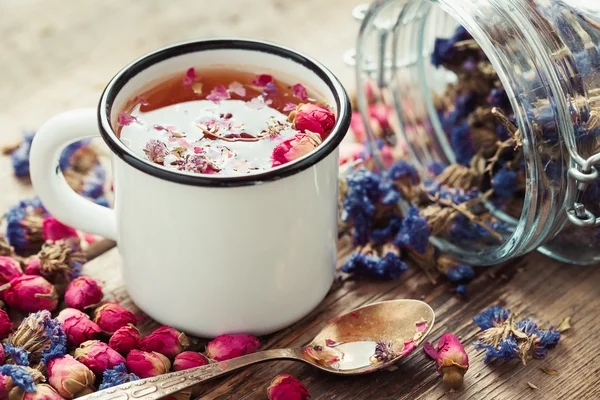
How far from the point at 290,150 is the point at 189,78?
0.65 ft

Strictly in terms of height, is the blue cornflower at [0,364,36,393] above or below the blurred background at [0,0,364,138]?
below

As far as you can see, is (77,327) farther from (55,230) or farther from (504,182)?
(504,182)

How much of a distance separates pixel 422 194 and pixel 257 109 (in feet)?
1.04

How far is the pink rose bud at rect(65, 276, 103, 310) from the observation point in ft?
3.43

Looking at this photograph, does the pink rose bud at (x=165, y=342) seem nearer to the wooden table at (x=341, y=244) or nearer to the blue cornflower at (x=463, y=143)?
the wooden table at (x=341, y=244)

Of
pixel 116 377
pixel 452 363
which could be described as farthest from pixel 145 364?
pixel 452 363

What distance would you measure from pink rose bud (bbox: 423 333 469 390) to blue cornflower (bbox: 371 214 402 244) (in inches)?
8.3

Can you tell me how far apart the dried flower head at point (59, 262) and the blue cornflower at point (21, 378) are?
7.3 inches

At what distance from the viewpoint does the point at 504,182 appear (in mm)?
1187

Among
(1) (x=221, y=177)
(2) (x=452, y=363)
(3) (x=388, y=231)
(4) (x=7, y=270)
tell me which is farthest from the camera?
(3) (x=388, y=231)

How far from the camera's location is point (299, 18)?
1.59 m

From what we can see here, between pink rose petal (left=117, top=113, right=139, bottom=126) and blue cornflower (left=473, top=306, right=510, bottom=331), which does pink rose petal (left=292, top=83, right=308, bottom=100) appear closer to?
pink rose petal (left=117, top=113, right=139, bottom=126)

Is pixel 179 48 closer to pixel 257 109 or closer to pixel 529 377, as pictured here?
pixel 257 109

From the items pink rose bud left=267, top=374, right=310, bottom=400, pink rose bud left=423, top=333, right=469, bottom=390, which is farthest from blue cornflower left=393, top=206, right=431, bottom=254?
pink rose bud left=267, top=374, right=310, bottom=400
